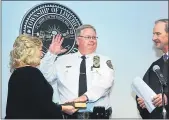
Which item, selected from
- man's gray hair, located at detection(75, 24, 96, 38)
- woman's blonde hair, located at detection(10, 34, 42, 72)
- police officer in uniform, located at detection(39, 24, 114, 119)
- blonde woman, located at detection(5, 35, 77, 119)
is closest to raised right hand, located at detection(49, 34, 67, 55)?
police officer in uniform, located at detection(39, 24, 114, 119)

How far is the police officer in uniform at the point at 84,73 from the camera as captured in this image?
3.08 meters

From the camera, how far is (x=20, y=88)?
223 cm

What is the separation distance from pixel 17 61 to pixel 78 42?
101cm

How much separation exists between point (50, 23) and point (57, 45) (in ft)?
0.82

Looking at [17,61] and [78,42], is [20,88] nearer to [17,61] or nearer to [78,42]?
[17,61]

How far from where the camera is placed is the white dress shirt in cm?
309

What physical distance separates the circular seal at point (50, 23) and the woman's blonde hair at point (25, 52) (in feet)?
2.67

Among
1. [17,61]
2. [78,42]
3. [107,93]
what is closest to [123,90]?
[107,93]

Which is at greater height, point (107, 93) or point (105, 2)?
point (105, 2)

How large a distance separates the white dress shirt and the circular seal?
0.16m

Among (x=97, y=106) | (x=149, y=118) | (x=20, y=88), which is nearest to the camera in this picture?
(x=20, y=88)

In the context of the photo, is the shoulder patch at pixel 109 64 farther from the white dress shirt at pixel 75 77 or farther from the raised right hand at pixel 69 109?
the raised right hand at pixel 69 109

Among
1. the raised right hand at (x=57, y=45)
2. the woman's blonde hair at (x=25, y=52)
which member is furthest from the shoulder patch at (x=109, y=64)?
the woman's blonde hair at (x=25, y=52)

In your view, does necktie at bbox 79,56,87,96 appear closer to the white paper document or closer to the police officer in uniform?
the police officer in uniform
